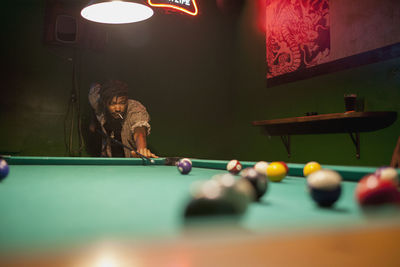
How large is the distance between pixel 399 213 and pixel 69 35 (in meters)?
4.85

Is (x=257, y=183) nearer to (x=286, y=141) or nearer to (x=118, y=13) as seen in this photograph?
(x=118, y=13)

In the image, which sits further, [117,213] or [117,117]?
[117,117]

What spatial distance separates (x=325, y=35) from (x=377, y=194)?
368cm

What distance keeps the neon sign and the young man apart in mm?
1210

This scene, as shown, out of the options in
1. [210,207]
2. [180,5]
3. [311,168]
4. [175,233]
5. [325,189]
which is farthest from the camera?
[180,5]

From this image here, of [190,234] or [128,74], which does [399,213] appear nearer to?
[190,234]

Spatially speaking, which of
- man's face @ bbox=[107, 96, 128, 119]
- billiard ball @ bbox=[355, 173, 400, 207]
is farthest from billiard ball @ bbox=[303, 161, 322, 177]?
man's face @ bbox=[107, 96, 128, 119]

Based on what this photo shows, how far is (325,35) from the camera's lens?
4.10 meters

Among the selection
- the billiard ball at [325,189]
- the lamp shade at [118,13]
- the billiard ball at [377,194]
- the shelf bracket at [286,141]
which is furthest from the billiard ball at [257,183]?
the shelf bracket at [286,141]

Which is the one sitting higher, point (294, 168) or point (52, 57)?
point (52, 57)

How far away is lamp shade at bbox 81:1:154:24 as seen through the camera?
2887 mm

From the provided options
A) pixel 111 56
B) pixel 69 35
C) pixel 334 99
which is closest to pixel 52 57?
pixel 69 35

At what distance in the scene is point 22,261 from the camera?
37 cm

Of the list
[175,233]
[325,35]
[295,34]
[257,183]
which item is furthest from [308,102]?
Result: [175,233]
